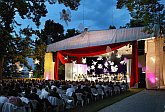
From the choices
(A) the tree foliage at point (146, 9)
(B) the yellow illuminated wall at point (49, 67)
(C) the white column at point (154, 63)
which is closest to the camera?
(A) the tree foliage at point (146, 9)

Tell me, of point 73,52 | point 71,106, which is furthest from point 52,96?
point 73,52

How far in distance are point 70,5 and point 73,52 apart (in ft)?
59.0

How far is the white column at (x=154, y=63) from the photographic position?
70.8 feet

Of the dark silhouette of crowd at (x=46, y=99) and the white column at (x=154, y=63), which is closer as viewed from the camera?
the dark silhouette of crowd at (x=46, y=99)

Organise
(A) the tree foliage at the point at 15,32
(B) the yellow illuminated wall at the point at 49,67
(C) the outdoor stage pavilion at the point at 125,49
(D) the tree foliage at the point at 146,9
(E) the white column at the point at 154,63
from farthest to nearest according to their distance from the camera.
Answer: (B) the yellow illuminated wall at the point at 49,67 < (C) the outdoor stage pavilion at the point at 125,49 < (E) the white column at the point at 154,63 < (A) the tree foliage at the point at 15,32 < (D) the tree foliage at the point at 146,9

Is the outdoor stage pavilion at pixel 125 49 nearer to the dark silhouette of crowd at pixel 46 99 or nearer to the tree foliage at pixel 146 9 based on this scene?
the dark silhouette of crowd at pixel 46 99

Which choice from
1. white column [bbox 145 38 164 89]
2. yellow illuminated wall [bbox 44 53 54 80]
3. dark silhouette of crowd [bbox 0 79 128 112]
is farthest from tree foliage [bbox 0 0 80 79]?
yellow illuminated wall [bbox 44 53 54 80]

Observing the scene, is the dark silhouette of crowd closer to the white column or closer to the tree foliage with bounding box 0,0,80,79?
the tree foliage with bounding box 0,0,80,79

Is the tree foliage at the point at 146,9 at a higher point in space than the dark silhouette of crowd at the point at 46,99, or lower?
higher

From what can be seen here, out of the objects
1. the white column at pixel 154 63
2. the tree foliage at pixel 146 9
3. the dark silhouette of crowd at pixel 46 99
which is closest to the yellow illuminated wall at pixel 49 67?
the white column at pixel 154 63

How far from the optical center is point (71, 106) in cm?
1237

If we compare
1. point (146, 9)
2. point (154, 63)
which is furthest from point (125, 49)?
point (146, 9)

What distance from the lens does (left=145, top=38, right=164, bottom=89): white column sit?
2158 centimetres

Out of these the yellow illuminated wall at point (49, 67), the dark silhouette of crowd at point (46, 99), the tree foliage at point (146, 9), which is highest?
the tree foliage at point (146, 9)
